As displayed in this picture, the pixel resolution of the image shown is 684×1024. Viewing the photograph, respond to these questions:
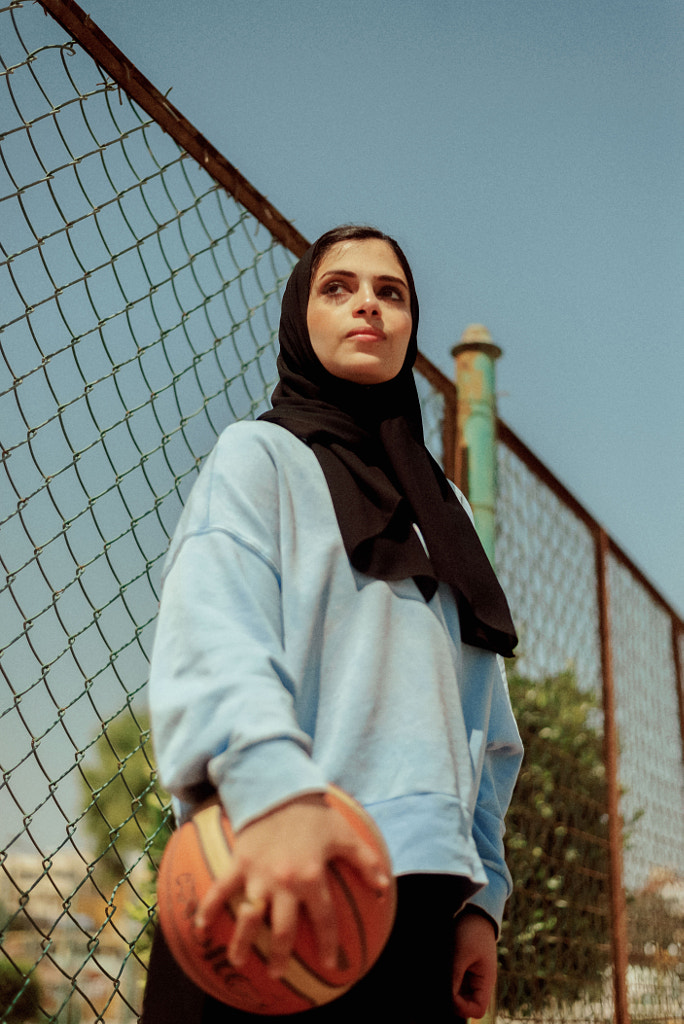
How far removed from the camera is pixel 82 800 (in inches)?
94.4

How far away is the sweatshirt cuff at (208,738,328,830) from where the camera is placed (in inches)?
43.4

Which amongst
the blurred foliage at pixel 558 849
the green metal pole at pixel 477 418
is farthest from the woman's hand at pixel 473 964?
the blurred foliage at pixel 558 849

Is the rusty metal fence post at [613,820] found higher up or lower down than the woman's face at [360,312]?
lower down

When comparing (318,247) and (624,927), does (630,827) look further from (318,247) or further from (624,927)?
(318,247)

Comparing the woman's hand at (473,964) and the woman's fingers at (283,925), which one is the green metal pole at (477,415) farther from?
the woman's fingers at (283,925)

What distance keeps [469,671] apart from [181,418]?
1.14 m

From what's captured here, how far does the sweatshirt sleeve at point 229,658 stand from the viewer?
3.71ft

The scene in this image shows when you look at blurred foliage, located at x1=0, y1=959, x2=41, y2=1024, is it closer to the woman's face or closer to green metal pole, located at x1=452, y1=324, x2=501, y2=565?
the woman's face

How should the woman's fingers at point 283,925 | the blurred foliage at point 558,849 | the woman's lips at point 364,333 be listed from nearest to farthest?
the woman's fingers at point 283,925, the woman's lips at point 364,333, the blurred foliage at point 558,849

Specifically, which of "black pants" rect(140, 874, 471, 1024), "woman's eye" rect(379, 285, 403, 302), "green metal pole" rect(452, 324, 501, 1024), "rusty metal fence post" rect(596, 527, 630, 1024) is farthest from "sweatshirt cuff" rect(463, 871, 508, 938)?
"rusty metal fence post" rect(596, 527, 630, 1024)

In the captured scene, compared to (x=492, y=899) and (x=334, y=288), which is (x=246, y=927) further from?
(x=334, y=288)

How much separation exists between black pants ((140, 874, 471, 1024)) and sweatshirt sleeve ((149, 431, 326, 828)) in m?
0.28

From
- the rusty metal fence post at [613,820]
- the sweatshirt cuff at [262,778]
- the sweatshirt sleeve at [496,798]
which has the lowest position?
the rusty metal fence post at [613,820]

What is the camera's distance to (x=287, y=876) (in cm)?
104
